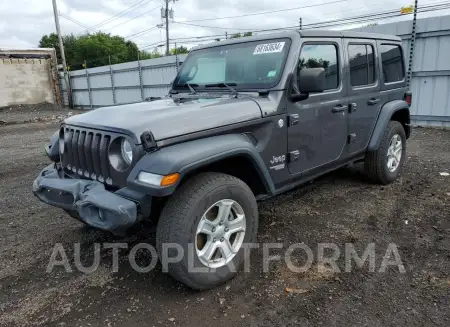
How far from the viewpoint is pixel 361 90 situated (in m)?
4.20

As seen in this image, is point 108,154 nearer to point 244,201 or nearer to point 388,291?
point 244,201

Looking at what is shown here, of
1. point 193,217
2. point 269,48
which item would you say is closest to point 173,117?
point 193,217

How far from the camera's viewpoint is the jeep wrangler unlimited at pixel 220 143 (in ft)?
8.20

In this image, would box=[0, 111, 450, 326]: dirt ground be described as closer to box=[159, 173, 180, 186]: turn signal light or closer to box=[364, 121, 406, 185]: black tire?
box=[364, 121, 406, 185]: black tire

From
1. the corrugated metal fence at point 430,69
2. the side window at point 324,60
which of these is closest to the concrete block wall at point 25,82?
the corrugated metal fence at point 430,69

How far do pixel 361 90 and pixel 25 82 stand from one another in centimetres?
2560

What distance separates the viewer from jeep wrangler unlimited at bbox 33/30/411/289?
2.50m

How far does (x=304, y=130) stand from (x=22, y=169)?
5715 millimetres

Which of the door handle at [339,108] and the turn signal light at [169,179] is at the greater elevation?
the door handle at [339,108]

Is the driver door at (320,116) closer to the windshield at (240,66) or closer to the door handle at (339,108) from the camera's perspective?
the door handle at (339,108)

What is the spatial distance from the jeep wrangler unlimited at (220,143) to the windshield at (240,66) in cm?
1

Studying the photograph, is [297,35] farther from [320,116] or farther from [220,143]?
[220,143]

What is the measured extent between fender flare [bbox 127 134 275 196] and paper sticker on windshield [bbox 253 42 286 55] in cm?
104

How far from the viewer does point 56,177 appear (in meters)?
3.18
